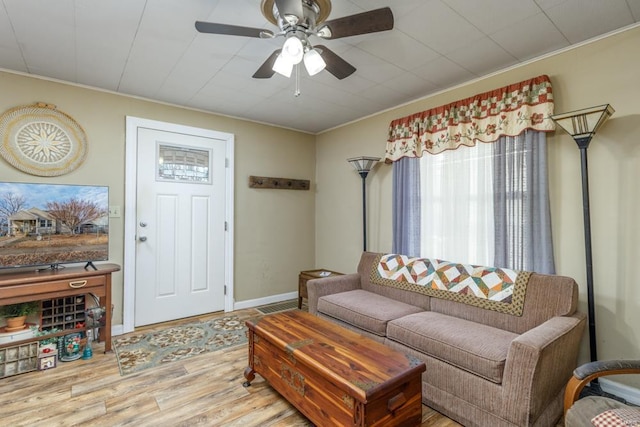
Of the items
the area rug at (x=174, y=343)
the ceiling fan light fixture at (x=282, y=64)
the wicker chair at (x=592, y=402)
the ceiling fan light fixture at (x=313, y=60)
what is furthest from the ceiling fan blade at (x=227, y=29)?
the area rug at (x=174, y=343)

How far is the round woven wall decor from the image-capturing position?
2658 millimetres

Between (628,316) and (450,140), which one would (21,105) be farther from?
(628,316)

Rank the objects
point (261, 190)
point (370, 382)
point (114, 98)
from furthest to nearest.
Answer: point (261, 190) < point (114, 98) < point (370, 382)

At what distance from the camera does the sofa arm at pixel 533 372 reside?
1.57m

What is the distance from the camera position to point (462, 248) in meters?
2.93

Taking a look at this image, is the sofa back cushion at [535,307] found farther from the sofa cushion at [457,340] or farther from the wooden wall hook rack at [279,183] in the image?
the wooden wall hook rack at [279,183]

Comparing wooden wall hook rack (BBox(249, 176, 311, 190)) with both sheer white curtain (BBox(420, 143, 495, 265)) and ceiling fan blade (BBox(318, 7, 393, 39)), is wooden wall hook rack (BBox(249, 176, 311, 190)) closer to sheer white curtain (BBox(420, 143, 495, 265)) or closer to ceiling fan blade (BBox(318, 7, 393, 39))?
sheer white curtain (BBox(420, 143, 495, 265))

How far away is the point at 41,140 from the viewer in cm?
278

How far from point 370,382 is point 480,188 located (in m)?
2.05

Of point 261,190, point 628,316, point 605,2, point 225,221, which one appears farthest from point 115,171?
point 628,316

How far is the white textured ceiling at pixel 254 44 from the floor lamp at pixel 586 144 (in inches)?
23.1

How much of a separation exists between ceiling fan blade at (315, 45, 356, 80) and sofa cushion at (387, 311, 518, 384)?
1756 millimetres

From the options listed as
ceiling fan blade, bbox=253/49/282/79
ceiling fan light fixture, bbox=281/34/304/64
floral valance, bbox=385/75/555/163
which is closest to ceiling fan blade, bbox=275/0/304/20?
ceiling fan light fixture, bbox=281/34/304/64

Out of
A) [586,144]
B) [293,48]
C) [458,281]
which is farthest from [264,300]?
[586,144]
